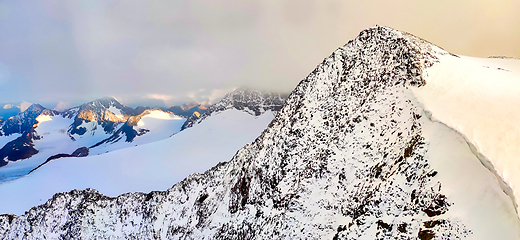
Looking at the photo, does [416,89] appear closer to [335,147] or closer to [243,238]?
[335,147]

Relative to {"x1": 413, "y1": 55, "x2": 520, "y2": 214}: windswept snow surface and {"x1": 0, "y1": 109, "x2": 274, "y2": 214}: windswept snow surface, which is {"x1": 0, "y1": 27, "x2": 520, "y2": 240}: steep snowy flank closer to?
{"x1": 413, "y1": 55, "x2": 520, "y2": 214}: windswept snow surface

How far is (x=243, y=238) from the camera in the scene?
957 inches

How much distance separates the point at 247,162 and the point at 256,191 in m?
5.96

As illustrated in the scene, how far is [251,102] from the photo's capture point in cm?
18088

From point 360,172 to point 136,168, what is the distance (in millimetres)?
119788

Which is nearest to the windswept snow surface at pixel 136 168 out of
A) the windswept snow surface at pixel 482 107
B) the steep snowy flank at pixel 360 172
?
the steep snowy flank at pixel 360 172

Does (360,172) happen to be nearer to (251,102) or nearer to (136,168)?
(136,168)

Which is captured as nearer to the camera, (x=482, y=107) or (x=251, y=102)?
(x=482, y=107)

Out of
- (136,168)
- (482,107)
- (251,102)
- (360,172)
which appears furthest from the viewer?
(251,102)

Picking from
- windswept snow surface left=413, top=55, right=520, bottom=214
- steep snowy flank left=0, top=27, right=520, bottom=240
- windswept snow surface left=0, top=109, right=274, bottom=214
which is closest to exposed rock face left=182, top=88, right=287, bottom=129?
windswept snow surface left=0, top=109, right=274, bottom=214

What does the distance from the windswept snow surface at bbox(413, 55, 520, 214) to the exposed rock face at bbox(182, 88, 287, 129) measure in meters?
155

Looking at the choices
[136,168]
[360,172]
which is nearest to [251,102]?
[136,168]

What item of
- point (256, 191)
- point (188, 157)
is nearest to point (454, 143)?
point (256, 191)

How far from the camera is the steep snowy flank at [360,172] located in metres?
9.86
